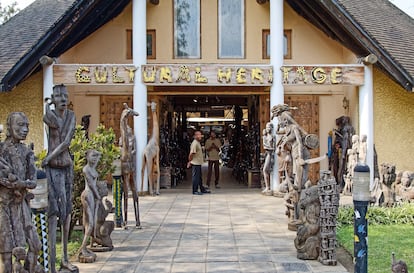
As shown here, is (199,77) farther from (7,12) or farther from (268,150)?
(7,12)

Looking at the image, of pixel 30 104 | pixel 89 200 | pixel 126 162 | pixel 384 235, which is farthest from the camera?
pixel 30 104

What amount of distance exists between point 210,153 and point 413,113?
6.14 meters

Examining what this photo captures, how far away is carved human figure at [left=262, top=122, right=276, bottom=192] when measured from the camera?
14.7m

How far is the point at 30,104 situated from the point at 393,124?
1004cm

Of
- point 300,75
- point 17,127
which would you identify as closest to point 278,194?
point 300,75

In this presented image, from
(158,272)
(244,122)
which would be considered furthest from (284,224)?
(244,122)

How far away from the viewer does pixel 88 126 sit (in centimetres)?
1677

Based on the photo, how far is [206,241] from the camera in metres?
8.81

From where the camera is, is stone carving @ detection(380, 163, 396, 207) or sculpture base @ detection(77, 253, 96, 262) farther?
stone carving @ detection(380, 163, 396, 207)

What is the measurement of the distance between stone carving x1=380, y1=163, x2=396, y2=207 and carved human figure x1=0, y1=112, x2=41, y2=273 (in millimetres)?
8102

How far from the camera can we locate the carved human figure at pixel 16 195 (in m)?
4.94

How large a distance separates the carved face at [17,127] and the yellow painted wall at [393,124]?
12380 mm

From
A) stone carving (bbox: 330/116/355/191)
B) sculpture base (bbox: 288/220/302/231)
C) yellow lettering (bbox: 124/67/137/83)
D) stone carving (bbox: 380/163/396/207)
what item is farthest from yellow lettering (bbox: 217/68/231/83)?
sculpture base (bbox: 288/220/302/231)

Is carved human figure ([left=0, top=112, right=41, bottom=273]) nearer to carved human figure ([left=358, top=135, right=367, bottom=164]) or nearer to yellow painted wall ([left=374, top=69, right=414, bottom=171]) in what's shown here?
carved human figure ([left=358, top=135, right=367, bottom=164])
